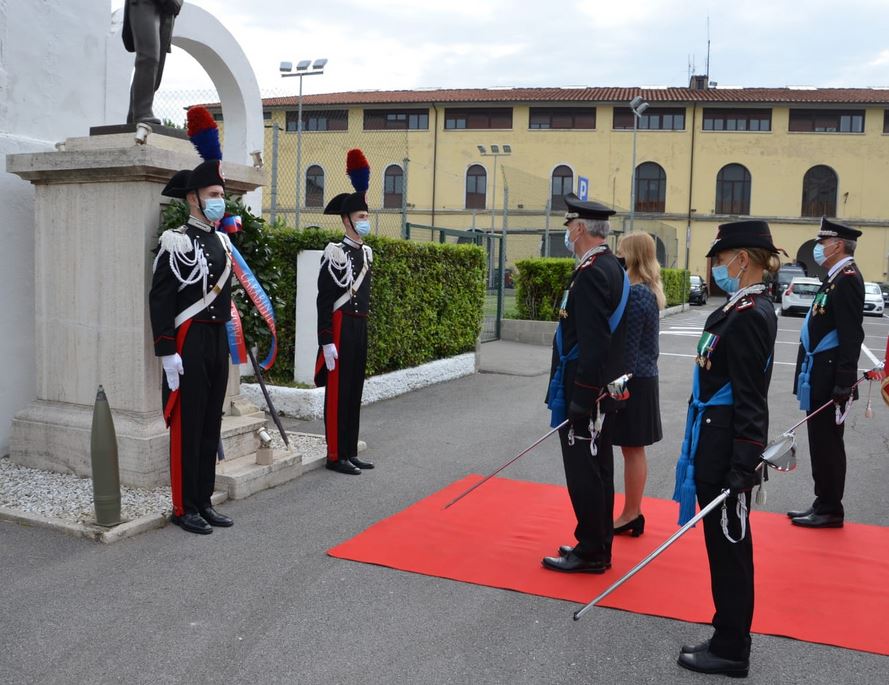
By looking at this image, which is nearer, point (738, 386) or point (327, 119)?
point (738, 386)

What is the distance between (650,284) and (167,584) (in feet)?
10.4

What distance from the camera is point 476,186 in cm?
4775

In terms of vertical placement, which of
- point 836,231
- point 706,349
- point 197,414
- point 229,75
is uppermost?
point 229,75

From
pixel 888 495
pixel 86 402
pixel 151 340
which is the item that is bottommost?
pixel 888 495

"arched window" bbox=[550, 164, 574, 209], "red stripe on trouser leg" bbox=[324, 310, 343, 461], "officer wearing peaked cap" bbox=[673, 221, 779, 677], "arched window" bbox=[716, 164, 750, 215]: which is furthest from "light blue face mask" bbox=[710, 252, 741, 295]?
"arched window" bbox=[716, 164, 750, 215]

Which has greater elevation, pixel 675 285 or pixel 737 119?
pixel 737 119

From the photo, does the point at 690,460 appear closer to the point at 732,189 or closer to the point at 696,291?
the point at 696,291

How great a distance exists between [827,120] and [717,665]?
1960 inches

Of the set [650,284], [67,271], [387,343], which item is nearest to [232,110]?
[387,343]

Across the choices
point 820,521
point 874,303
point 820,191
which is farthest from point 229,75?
point 820,191

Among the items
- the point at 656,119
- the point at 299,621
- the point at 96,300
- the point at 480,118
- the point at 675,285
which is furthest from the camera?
the point at 480,118

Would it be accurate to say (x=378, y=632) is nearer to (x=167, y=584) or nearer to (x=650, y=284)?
(x=167, y=584)

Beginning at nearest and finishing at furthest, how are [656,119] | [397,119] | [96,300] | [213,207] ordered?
[213,207] < [96,300] < [656,119] < [397,119]

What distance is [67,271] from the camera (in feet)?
19.5
